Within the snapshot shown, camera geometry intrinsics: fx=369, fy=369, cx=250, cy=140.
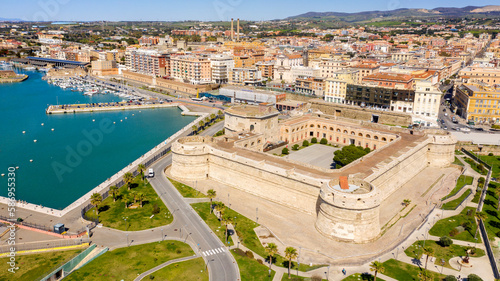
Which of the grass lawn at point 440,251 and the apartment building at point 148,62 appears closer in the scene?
the grass lawn at point 440,251

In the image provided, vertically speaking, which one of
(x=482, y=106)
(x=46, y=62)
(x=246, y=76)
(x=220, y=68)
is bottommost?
(x=482, y=106)

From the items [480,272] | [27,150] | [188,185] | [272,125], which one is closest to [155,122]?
[27,150]

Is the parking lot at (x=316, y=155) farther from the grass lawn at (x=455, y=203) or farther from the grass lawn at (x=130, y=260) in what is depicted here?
the grass lawn at (x=130, y=260)

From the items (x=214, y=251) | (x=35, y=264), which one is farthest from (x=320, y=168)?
(x=35, y=264)

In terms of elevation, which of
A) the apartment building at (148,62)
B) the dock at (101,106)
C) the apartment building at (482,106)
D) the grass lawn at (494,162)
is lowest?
the grass lawn at (494,162)

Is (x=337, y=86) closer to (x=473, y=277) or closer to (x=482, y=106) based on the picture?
(x=482, y=106)

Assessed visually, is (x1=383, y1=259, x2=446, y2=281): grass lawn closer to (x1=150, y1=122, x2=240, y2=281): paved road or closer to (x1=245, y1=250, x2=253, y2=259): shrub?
(x1=245, y1=250, x2=253, y2=259): shrub

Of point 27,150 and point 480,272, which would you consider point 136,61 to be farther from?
point 480,272

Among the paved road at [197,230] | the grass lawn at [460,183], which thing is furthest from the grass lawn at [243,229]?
the grass lawn at [460,183]
